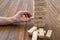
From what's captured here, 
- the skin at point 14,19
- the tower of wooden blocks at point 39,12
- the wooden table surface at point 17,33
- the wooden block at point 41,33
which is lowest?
the wooden table surface at point 17,33

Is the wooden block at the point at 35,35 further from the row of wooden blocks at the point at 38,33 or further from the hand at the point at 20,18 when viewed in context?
the hand at the point at 20,18

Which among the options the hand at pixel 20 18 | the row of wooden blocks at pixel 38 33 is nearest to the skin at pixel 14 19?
the hand at pixel 20 18

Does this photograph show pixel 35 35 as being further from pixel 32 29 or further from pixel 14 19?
pixel 14 19

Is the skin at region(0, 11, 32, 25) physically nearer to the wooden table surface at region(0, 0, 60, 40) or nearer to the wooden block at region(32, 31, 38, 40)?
the wooden table surface at region(0, 0, 60, 40)

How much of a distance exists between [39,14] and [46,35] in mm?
137

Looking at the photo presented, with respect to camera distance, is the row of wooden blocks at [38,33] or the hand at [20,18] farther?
the hand at [20,18]

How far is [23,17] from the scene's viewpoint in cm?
89

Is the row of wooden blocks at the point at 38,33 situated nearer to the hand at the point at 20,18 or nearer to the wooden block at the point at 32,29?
the wooden block at the point at 32,29

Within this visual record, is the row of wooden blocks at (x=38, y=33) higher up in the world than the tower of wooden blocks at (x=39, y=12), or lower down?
lower down

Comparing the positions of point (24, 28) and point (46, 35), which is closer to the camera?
point (46, 35)

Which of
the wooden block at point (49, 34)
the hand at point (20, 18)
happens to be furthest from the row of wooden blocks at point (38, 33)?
the hand at point (20, 18)

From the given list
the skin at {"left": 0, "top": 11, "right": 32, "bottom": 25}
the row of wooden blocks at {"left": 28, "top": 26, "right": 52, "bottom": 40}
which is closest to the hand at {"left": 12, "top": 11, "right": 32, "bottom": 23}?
the skin at {"left": 0, "top": 11, "right": 32, "bottom": 25}

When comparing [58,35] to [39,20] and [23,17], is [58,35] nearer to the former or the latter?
[39,20]

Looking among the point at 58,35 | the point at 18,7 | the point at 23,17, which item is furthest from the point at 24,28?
the point at 18,7
